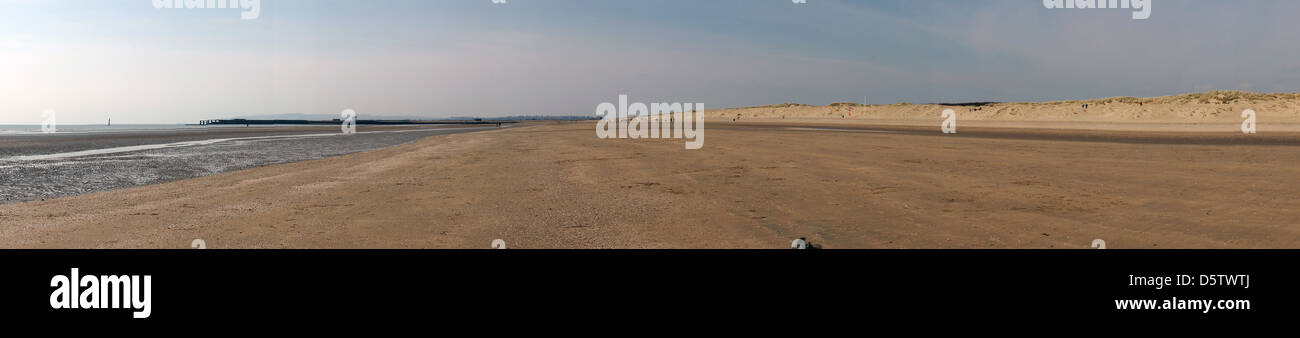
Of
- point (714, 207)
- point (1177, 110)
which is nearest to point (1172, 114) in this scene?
point (1177, 110)

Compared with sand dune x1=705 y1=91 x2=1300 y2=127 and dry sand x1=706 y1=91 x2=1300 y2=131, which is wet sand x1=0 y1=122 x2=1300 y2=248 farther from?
sand dune x1=705 y1=91 x2=1300 y2=127

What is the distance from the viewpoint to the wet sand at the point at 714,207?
6.39m

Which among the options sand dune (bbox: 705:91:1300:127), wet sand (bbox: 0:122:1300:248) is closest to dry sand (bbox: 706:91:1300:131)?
sand dune (bbox: 705:91:1300:127)

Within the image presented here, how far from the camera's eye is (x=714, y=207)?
845cm

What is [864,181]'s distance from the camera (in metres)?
10.9

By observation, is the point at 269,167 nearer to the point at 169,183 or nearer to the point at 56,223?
the point at 169,183

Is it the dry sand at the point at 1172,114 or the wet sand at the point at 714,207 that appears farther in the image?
the dry sand at the point at 1172,114

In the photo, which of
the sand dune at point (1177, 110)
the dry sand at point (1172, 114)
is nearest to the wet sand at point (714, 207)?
the dry sand at point (1172, 114)

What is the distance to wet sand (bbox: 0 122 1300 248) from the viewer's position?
639 cm

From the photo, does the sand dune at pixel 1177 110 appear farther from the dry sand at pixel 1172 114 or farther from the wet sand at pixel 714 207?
the wet sand at pixel 714 207
